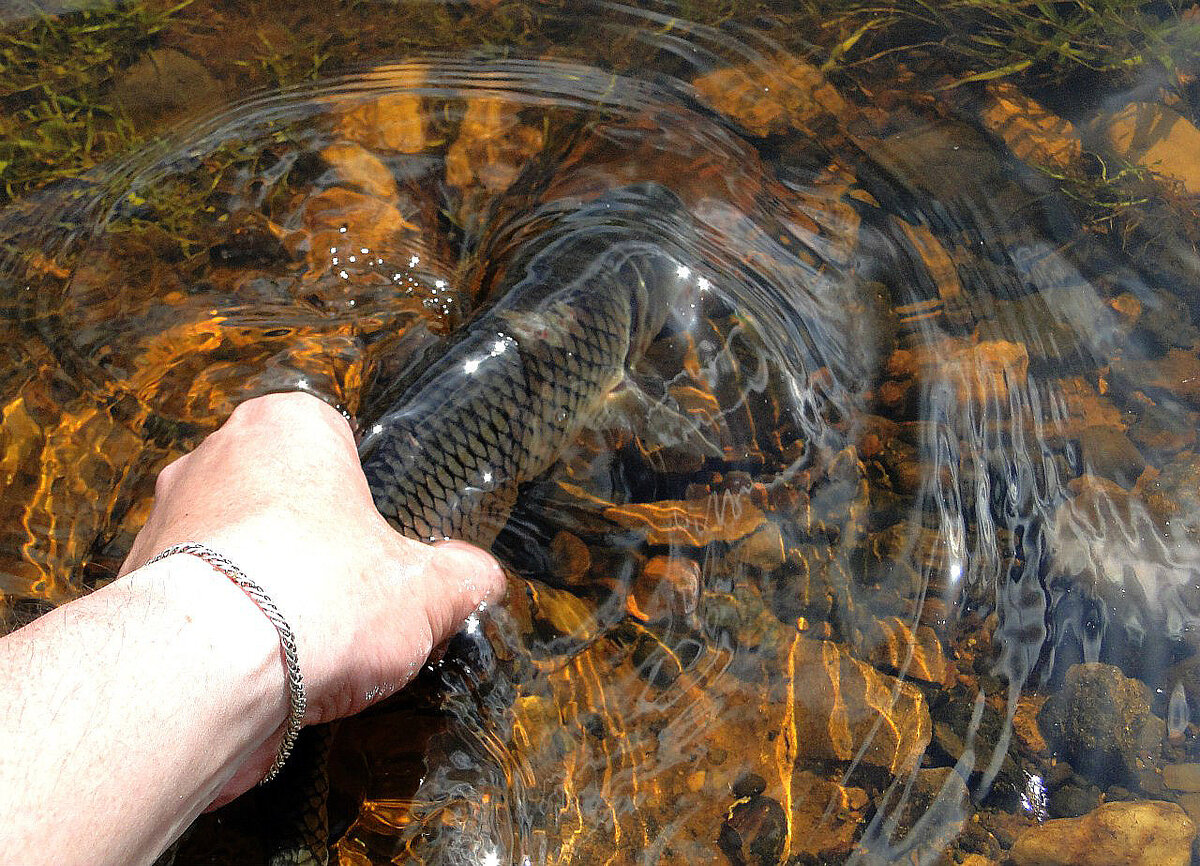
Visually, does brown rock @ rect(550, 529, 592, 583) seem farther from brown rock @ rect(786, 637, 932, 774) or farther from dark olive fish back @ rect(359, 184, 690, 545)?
brown rock @ rect(786, 637, 932, 774)

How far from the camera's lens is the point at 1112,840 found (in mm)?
2854

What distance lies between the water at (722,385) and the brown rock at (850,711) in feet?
0.04

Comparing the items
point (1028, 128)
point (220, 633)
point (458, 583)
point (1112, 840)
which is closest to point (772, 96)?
point (1028, 128)

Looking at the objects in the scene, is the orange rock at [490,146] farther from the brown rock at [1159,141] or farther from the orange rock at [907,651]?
the brown rock at [1159,141]

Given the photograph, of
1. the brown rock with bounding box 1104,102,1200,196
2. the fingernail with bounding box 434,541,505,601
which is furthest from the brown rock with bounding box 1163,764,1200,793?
the brown rock with bounding box 1104,102,1200,196

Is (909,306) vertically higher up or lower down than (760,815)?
higher up

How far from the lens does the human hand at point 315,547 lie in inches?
79.4

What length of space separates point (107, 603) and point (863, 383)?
2867 millimetres

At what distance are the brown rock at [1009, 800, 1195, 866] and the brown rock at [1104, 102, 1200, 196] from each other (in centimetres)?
294

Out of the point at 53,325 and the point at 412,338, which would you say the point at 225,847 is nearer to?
the point at 412,338

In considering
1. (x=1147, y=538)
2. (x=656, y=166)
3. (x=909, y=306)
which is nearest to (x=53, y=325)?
(x=656, y=166)

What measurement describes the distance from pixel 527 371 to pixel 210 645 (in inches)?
65.0

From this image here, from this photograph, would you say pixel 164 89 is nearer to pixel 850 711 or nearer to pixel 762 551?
pixel 762 551

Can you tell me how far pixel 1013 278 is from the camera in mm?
4031
